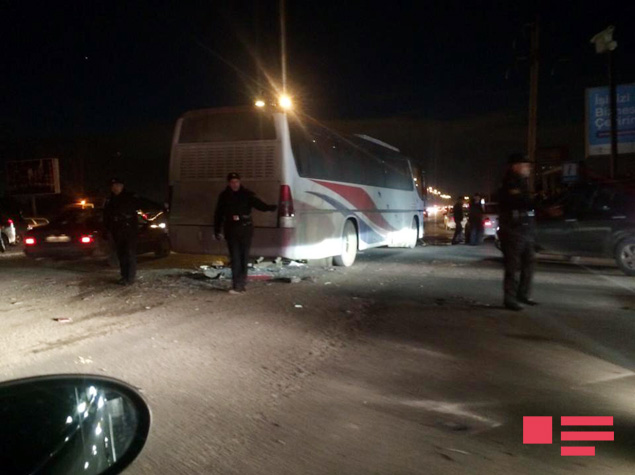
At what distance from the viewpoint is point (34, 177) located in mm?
48625

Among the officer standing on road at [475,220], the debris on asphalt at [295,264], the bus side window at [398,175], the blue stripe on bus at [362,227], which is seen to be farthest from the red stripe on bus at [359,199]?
the officer standing on road at [475,220]

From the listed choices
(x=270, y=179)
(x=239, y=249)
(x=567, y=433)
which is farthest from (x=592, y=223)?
(x=567, y=433)

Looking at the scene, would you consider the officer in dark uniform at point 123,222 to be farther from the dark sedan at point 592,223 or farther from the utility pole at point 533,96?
the utility pole at point 533,96

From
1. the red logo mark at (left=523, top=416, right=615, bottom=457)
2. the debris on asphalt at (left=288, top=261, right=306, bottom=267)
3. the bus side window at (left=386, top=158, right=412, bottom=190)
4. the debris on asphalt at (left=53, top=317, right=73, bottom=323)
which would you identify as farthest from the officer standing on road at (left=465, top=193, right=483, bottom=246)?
the red logo mark at (left=523, top=416, right=615, bottom=457)

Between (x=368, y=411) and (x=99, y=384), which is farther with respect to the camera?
(x=368, y=411)

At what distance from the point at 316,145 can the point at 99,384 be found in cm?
1050

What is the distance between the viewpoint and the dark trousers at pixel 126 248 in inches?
420

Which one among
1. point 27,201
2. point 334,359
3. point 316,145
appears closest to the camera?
point 334,359

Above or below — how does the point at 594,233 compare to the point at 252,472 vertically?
above

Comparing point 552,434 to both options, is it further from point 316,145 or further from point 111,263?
point 111,263

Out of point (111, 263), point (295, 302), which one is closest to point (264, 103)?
point (295, 302)

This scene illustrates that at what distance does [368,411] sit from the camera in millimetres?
4770

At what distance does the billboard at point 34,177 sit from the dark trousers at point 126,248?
132 feet

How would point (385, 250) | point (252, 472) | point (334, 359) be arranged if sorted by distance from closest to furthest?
1. point (252, 472)
2. point (334, 359)
3. point (385, 250)
